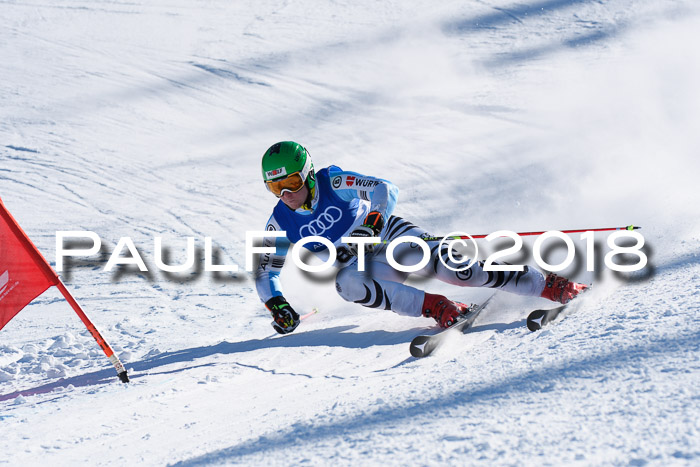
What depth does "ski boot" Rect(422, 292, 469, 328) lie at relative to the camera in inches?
157

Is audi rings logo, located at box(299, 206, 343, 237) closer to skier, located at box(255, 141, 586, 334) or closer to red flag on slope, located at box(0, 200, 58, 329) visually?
skier, located at box(255, 141, 586, 334)

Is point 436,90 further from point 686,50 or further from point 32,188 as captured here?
point 32,188

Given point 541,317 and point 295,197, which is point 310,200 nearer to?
point 295,197

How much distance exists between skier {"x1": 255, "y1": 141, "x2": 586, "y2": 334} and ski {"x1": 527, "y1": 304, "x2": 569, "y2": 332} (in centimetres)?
45

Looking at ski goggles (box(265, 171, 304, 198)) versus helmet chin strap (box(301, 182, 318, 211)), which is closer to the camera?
ski goggles (box(265, 171, 304, 198))

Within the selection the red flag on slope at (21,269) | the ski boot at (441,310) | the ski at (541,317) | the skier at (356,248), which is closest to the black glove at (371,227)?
the skier at (356,248)

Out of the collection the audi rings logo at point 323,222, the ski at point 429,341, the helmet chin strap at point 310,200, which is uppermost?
the helmet chin strap at point 310,200

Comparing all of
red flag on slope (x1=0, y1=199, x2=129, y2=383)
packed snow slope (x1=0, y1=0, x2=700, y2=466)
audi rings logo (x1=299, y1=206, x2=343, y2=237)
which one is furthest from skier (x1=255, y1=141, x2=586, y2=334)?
red flag on slope (x1=0, y1=199, x2=129, y2=383)

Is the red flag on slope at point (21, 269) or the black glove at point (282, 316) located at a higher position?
the red flag on slope at point (21, 269)

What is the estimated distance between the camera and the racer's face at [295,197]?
4.10 metres

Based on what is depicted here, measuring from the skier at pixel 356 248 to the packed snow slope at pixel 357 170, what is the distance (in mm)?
207

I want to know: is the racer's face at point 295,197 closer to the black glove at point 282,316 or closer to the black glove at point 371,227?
the black glove at point 371,227

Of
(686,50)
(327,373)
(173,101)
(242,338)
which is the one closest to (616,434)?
(327,373)

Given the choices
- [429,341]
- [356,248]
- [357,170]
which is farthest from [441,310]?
[357,170]
